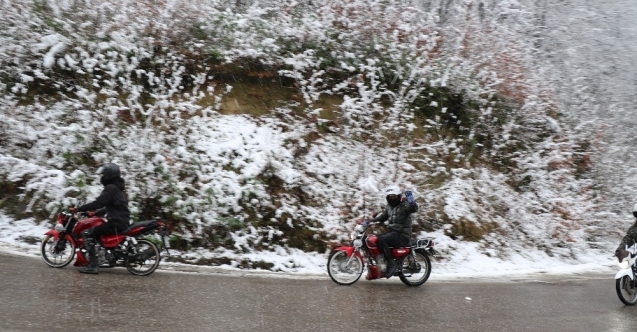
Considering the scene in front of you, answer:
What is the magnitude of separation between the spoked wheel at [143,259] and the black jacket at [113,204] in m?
0.49

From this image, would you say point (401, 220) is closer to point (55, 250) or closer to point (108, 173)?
point (108, 173)

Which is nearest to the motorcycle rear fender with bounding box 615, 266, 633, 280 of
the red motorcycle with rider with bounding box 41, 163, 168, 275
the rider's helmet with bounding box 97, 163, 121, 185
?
the red motorcycle with rider with bounding box 41, 163, 168, 275

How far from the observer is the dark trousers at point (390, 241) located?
1094 centimetres

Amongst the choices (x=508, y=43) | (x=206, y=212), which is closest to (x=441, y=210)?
(x=206, y=212)

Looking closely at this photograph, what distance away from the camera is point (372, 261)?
36.5 ft

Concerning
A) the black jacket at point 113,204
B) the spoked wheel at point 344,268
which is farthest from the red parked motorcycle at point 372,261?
the black jacket at point 113,204

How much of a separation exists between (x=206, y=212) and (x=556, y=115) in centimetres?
1247

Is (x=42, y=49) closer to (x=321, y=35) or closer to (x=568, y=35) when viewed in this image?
(x=321, y=35)

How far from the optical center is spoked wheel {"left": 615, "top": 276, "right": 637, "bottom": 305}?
1018cm

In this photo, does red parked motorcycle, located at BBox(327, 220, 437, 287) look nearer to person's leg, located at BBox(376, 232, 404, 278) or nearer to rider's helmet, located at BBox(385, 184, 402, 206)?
person's leg, located at BBox(376, 232, 404, 278)

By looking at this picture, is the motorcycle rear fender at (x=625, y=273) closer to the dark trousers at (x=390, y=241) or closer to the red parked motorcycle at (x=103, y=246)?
the dark trousers at (x=390, y=241)

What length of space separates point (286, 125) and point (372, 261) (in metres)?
5.70

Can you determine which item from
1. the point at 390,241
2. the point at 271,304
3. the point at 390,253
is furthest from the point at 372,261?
the point at 271,304

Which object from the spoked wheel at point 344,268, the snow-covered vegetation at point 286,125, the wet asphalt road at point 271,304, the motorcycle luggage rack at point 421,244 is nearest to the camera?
the wet asphalt road at point 271,304
